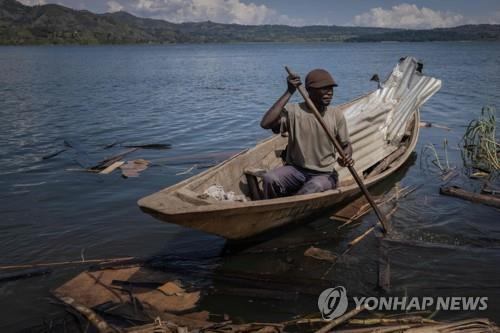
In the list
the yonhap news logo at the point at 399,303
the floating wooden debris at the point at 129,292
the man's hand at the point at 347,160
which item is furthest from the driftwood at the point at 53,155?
the yonhap news logo at the point at 399,303

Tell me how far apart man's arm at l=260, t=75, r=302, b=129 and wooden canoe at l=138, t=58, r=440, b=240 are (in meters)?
1.08

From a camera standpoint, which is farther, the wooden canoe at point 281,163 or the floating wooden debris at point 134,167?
the floating wooden debris at point 134,167

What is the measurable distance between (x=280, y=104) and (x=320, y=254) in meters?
2.23

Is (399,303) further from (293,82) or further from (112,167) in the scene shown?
(112,167)

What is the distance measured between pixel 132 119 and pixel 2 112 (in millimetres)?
5942

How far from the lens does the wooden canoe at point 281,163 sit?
Answer: 4.74 m

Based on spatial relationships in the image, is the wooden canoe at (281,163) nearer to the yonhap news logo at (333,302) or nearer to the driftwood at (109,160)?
the yonhap news logo at (333,302)

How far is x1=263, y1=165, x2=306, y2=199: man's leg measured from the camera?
5988 mm

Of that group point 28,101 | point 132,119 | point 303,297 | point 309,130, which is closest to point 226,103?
point 132,119

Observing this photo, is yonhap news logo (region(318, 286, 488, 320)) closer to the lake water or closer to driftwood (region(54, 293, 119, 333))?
the lake water

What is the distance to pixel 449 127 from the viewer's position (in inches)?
592

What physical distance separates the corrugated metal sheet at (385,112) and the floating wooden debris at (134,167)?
16.4 feet

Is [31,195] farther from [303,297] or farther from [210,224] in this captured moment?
[303,297]

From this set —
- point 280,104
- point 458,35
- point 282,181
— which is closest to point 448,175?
point 282,181
